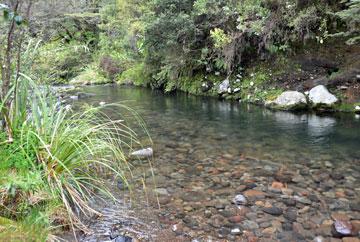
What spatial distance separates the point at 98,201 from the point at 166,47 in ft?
27.3

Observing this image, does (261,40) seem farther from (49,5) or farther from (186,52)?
(49,5)

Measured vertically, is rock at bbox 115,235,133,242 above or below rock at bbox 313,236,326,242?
above

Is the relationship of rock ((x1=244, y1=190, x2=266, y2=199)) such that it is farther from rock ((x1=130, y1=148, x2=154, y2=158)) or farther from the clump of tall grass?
rock ((x1=130, y1=148, x2=154, y2=158))

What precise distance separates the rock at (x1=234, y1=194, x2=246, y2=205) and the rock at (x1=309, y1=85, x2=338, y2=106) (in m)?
4.82

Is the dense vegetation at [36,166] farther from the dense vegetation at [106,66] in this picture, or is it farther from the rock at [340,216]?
the rock at [340,216]

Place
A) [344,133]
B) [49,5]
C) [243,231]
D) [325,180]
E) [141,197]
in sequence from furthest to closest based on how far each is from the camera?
1. [49,5]
2. [344,133]
3. [325,180]
4. [141,197]
5. [243,231]

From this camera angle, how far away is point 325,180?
369 centimetres

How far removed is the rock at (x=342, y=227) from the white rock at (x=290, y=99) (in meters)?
5.05

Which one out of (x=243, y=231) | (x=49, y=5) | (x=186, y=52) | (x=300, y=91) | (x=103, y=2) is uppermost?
(x=103, y=2)

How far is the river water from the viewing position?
2746 mm

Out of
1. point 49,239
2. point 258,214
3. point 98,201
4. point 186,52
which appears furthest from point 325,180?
point 186,52

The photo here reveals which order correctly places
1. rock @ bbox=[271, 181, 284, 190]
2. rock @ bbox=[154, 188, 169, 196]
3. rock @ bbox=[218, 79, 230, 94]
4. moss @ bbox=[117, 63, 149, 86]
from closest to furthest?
rock @ bbox=[154, 188, 169, 196] < rock @ bbox=[271, 181, 284, 190] < rock @ bbox=[218, 79, 230, 94] < moss @ bbox=[117, 63, 149, 86]

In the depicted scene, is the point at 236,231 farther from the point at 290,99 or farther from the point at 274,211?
the point at 290,99

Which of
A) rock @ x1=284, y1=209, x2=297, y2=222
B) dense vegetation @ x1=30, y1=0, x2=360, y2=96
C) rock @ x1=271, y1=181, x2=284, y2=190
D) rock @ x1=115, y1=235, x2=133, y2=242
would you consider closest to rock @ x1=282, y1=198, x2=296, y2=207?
rock @ x1=284, y1=209, x2=297, y2=222
